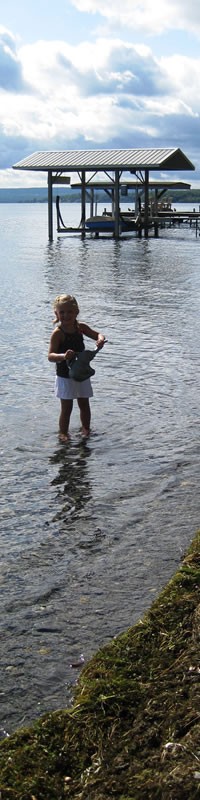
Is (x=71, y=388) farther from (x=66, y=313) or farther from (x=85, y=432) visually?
(x=66, y=313)

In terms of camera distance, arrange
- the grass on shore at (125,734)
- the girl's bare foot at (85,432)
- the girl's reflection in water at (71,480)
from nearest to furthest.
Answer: the grass on shore at (125,734) < the girl's reflection in water at (71,480) < the girl's bare foot at (85,432)

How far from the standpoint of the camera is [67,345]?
8.30 metres

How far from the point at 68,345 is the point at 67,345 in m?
0.02

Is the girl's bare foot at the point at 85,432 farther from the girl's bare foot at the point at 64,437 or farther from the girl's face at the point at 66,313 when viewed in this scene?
the girl's face at the point at 66,313

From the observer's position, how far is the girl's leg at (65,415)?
8.55 metres

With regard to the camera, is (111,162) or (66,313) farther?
(111,162)

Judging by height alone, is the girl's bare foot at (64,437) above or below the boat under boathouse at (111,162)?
below

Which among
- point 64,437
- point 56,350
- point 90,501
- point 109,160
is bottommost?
point 90,501

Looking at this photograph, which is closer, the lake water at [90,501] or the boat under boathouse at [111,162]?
the lake water at [90,501]

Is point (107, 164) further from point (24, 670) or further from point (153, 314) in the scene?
point (24, 670)

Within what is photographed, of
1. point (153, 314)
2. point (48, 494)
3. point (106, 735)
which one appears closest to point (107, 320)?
point (153, 314)

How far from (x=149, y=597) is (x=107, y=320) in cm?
1223

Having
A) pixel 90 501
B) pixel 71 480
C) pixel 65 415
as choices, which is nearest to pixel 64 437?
pixel 65 415

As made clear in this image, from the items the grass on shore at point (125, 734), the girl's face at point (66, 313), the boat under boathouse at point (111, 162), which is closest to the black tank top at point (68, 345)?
the girl's face at point (66, 313)
